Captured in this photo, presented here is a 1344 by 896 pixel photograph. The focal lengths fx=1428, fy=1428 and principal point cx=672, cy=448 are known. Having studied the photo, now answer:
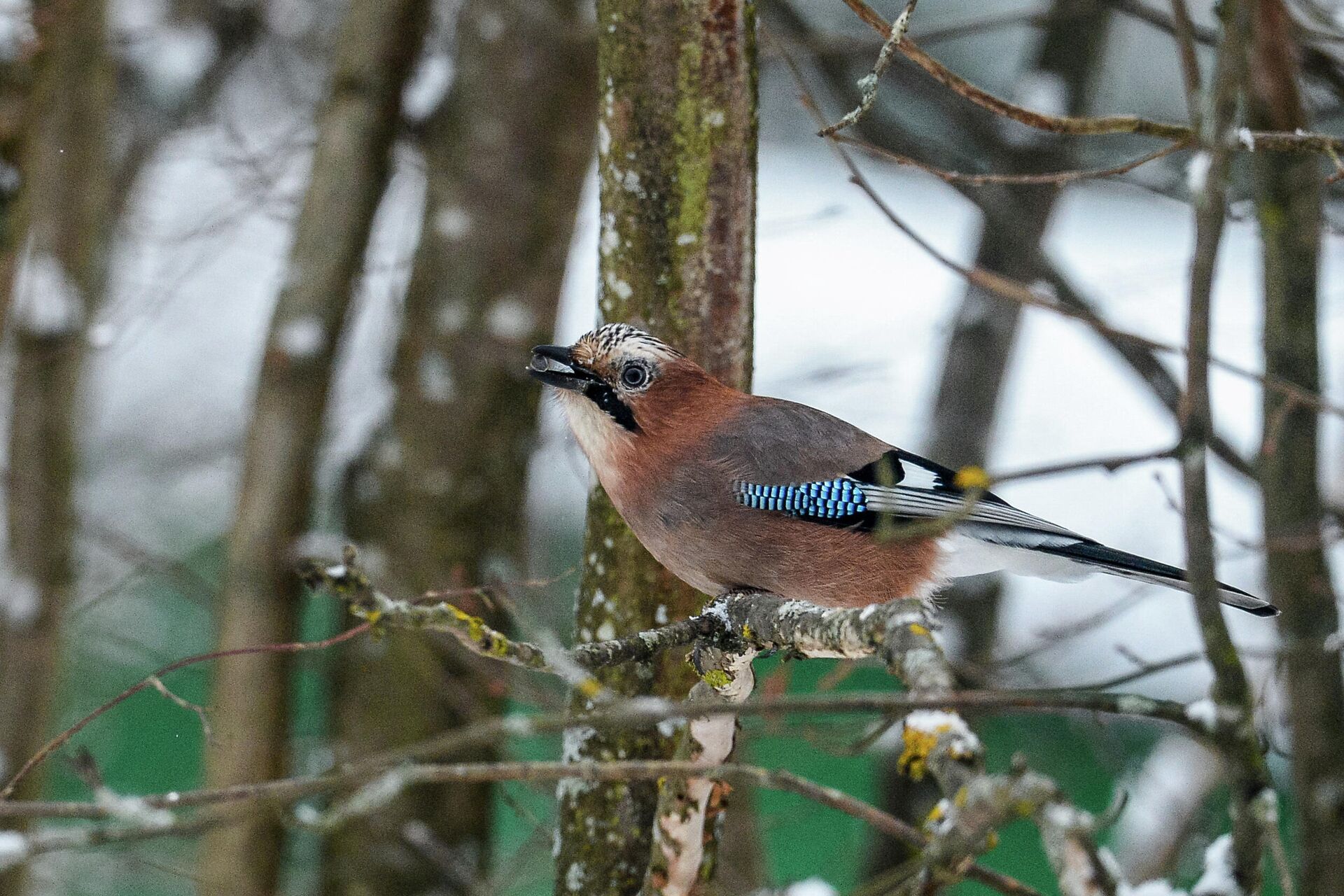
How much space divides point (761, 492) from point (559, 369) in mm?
576

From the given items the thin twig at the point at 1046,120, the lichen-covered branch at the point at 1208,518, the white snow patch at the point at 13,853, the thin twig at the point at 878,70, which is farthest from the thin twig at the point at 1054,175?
the white snow patch at the point at 13,853

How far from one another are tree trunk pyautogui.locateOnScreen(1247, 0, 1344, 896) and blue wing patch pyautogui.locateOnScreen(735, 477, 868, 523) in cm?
128

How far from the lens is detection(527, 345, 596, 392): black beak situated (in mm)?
3445

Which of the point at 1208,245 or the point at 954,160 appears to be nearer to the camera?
the point at 1208,245

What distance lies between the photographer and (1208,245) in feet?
6.25

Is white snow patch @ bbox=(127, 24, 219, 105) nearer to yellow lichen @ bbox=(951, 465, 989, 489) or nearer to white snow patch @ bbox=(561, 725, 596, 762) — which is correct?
white snow patch @ bbox=(561, 725, 596, 762)

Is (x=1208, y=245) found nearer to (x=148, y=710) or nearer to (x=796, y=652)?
(x=796, y=652)

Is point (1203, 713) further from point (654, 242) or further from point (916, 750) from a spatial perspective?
point (654, 242)

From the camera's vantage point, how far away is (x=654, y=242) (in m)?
3.43

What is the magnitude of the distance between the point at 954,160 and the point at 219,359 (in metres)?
6.09

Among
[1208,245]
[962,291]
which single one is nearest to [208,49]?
[962,291]

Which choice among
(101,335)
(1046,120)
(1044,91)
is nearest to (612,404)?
(1046,120)

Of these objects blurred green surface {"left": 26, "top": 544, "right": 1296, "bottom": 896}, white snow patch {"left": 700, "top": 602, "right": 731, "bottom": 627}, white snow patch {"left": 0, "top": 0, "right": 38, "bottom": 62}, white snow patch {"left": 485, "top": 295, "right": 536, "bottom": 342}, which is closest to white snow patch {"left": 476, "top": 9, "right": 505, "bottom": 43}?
white snow patch {"left": 485, "top": 295, "right": 536, "bottom": 342}

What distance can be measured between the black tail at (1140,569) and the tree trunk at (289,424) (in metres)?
3.09
